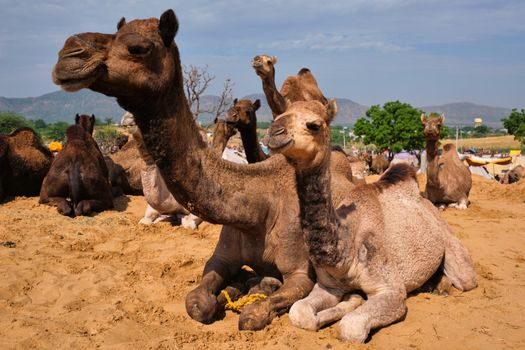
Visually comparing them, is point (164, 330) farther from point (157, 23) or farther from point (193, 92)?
point (193, 92)

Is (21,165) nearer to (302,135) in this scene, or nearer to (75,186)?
(75,186)

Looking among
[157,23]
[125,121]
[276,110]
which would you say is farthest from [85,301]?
[276,110]

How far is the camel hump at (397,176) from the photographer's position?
522 centimetres

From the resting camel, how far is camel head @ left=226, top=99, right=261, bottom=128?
2.09m

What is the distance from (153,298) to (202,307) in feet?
3.20

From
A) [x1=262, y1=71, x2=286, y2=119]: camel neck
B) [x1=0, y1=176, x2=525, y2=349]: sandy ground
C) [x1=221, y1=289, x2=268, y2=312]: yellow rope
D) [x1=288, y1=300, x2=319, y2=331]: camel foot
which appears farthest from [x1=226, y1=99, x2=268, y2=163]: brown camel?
[x1=288, y1=300, x2=319, y2=331]: camel foot

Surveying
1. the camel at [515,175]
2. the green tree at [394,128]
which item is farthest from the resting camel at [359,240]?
the green tree at [394,128]

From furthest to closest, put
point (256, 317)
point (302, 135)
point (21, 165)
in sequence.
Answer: point (21, 165)
point (256, 317)
point (302, 135)

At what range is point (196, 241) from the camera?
754 cm

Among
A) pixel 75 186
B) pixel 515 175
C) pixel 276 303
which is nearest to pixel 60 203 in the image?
pixel 75 186

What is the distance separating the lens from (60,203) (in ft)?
32.0

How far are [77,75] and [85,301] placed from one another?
8.55 ft

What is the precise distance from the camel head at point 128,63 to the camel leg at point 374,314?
2.27 m

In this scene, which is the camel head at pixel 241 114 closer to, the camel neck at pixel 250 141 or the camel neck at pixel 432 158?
the camel neck at pixel 250 141
